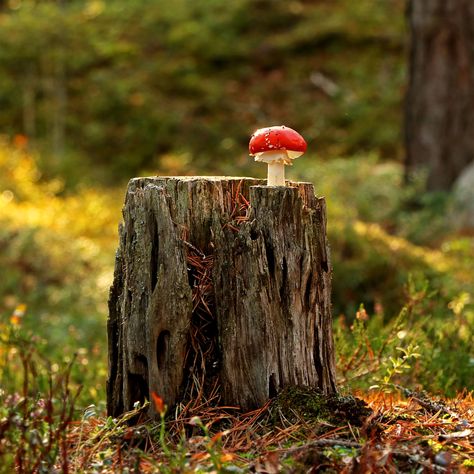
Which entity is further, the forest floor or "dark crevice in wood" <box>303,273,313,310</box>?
"dark crevice in wood" <box>303,273,313,310</box>

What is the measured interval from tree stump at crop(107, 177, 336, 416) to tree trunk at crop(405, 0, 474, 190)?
803 cm

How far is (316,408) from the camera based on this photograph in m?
3.11

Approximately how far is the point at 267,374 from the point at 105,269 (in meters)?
5.71

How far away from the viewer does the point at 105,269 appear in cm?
863

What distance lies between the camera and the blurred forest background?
25.6ft

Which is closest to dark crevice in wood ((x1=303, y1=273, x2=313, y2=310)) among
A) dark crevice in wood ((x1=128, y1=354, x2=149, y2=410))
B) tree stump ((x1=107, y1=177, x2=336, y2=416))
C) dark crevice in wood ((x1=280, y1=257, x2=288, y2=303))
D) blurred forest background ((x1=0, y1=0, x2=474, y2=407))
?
tree stump ((x1=107, y1=177, x2=336, y2=416))

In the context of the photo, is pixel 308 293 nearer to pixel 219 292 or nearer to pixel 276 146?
pixel 219 292

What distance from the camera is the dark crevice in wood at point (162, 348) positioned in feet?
10.4

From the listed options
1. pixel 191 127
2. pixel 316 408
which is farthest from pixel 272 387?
pixel 191 127

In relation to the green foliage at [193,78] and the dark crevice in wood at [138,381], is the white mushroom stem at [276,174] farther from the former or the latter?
the green foliage at [193,78]

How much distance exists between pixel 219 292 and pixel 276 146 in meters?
0.66

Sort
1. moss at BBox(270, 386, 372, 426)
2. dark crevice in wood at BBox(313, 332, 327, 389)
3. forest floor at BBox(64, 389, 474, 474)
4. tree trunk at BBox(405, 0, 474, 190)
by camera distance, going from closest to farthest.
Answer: forest floor at BBox(64, 389, 474, 474) → moss at BBox(270, 386, 372, 426) → dark crevice in wood at BBox(313, 332, 327, 389) → tree trunk at BBox(405, 0, 474, 190)

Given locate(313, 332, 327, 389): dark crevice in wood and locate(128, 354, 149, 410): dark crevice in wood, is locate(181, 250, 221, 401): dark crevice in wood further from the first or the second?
locate(313, 332, 327, 389): dark crevice in wood

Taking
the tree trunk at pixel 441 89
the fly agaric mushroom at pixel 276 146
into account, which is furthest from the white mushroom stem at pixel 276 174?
the tree trunk at pixel 441 89
